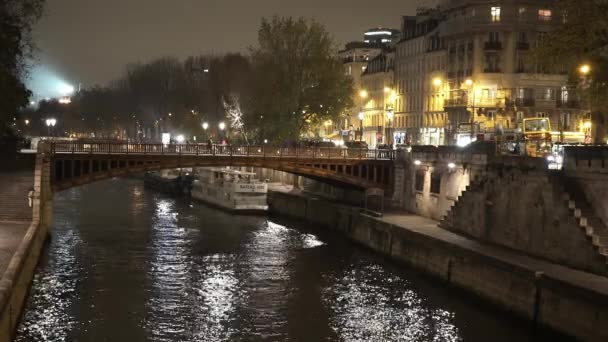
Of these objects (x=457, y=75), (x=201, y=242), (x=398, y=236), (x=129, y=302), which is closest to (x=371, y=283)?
(x=398, y=236)

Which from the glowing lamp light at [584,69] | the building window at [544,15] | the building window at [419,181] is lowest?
the building window at [419,181]

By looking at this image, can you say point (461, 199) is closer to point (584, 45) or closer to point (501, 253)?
point (501, 253)

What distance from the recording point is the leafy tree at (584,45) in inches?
1491

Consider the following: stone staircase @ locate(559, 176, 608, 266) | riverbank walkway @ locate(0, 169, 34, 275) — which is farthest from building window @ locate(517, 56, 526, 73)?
riverbank walkway @ locate(0, 169, 34, 275)

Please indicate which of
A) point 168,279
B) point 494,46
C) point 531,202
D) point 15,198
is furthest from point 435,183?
point 494,46

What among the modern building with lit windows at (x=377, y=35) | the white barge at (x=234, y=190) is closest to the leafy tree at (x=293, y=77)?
the white barge at (x=234, y=190)

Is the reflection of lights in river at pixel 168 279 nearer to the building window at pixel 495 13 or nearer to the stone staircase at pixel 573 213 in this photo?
the stone staircase at pixel 573 213

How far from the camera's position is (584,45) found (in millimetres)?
38406

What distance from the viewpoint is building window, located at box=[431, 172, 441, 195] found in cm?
5144

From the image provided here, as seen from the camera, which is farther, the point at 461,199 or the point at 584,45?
the point at 461,199

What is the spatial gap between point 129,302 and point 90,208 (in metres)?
36.8

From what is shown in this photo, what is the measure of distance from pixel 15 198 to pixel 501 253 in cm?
2539

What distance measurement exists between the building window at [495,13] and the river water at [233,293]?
26.5m

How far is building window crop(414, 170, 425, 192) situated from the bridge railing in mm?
5003
